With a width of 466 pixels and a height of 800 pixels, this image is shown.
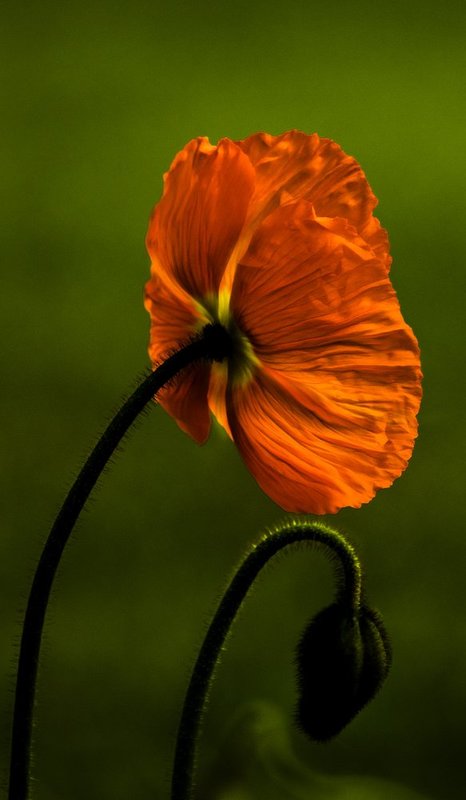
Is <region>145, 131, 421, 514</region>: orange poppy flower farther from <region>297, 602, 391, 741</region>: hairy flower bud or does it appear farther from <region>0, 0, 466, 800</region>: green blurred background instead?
<region>0, 0, 466, 800</region>: green blurred background

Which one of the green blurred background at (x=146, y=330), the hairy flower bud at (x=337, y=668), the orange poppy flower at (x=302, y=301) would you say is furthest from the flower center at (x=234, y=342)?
the green blurred background at (x=146, y=330)

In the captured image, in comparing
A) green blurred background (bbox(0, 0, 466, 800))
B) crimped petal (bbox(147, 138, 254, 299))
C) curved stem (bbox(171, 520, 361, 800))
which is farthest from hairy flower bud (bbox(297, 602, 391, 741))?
green blurred background (bbox(0, 0, 466, 800))

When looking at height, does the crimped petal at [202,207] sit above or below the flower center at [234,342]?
above

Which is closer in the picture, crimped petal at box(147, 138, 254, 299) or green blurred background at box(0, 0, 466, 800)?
crimped petal at box(147, 138, 254, 299)

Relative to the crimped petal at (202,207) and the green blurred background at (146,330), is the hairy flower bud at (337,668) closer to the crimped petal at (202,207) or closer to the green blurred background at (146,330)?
the crimped petal at (202,207)

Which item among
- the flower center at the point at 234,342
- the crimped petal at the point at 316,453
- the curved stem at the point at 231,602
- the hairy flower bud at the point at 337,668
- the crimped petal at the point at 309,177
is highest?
the crimped petal at the point at 309,177

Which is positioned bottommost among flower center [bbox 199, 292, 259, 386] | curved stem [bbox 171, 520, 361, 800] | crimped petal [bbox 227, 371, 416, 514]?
curved stem [bbox 171, 520, 361, 800]
